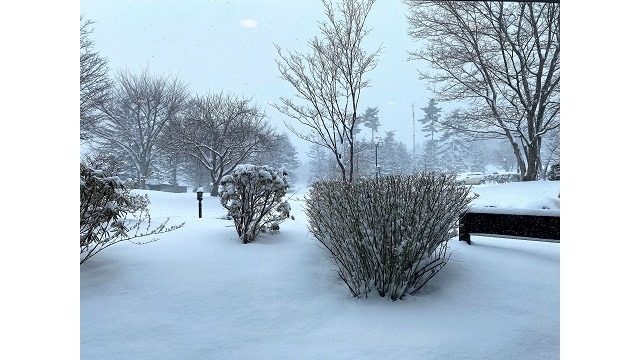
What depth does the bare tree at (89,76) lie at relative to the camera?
A: 5.93m

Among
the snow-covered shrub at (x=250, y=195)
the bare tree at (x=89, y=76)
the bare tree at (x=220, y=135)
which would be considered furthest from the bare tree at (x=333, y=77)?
the bare tree at (x=89, y=76)

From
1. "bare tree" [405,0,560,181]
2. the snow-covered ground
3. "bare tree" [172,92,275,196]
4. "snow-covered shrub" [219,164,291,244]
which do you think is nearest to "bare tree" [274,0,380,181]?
"bare tree" [405,0,560,181]

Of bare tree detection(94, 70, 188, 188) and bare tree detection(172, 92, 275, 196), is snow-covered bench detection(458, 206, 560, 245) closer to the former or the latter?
bare tree detection(172, 92, 275, 196)

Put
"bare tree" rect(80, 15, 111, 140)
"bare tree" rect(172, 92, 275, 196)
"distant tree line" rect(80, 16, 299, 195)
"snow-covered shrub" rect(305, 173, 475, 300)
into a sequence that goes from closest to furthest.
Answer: "snow-covered shrub" rect(305, 173, 475, 300), "bare tree" rect(80, 15, 111, 140), "distant tree line" rect(80, 16, 299, 195), "bare tree" rect(172, 92, 275, 196)

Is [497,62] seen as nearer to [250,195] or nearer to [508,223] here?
[508,223]

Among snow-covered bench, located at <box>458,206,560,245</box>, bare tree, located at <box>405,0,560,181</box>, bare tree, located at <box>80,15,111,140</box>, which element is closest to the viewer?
snow-covered bench, located at <box>458,206,560,245</box>

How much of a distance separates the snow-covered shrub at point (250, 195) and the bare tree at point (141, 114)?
20.6 ft

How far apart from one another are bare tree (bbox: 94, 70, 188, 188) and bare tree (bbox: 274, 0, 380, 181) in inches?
163

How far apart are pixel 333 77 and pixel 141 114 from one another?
5.78 metres

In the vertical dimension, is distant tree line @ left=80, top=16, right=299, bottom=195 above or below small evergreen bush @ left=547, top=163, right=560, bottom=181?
above

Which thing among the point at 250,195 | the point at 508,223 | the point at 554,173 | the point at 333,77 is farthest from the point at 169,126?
the point at 554,173

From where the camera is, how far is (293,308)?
1659 millimetres

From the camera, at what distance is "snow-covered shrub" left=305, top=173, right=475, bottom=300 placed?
5.71 feet
